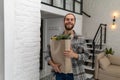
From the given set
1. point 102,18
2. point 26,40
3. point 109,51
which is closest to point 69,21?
point 26,40

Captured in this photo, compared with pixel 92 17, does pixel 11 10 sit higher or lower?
lower

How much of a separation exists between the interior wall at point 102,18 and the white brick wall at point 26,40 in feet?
13.4

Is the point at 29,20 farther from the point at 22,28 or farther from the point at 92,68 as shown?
the point at 92,68

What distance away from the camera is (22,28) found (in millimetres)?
1723

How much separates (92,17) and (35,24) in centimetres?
430

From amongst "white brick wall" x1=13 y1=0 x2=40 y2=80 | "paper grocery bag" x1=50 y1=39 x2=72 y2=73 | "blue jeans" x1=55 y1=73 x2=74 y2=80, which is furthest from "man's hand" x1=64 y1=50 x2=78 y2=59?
"white brick wall" x1=13 y1=0 x2=40 y2=80

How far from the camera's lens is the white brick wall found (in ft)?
5.43

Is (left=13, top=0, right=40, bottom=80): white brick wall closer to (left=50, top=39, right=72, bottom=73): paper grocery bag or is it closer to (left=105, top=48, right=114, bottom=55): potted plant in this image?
(left=50, top=39, right=72, bottom=73): paper grocery bag

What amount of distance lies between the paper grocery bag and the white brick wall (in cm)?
40

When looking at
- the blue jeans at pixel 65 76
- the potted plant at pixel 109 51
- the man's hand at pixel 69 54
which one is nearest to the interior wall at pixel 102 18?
the potted plant at pixel 109 51

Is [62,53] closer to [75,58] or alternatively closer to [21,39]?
[75,58]

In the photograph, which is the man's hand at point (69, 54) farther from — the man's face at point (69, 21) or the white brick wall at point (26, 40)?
the white brick wall at point (26, 40)

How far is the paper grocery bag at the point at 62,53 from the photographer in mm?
1525

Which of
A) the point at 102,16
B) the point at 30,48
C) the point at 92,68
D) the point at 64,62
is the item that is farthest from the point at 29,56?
the point at 102,16
